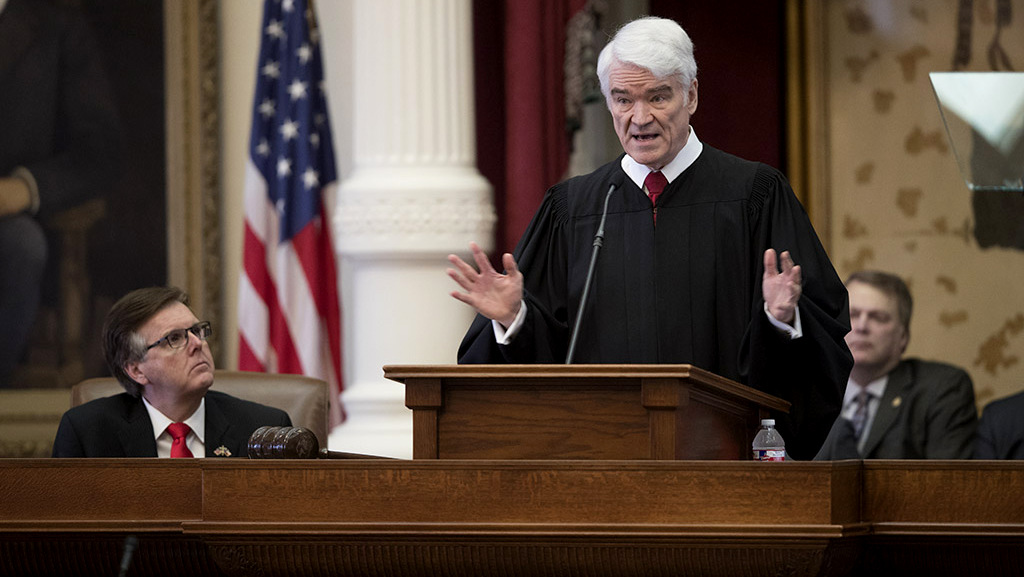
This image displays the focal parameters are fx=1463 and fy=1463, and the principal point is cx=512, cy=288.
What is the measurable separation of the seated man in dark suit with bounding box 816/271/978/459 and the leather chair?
196 cm

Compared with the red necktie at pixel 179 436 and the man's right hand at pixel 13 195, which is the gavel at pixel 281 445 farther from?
the man's right hand at pixel 13 195

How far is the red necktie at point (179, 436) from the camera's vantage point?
3.91m

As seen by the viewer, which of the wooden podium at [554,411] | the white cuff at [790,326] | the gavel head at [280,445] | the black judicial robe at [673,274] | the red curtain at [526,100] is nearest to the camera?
the wooden podium at [554,411]

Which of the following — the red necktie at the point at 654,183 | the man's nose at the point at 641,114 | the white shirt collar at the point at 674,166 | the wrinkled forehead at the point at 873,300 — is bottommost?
the wrinkled forehead at the point at 873,300

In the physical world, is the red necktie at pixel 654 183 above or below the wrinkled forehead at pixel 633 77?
below

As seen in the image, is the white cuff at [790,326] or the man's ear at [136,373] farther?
the man's ear at [136,373]

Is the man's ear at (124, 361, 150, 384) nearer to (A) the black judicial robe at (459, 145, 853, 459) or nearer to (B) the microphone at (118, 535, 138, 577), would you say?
(A) the black judicial robe at (459, 145, 853, 459)

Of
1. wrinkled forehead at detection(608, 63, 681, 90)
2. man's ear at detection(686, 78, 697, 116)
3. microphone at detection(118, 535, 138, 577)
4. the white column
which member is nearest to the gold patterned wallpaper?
the white column

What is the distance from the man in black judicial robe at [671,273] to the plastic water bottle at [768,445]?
1.24ft

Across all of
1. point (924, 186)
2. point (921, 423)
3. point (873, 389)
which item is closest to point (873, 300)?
point (873, 389)

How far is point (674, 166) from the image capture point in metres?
3.63

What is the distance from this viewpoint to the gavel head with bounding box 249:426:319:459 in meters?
2.54

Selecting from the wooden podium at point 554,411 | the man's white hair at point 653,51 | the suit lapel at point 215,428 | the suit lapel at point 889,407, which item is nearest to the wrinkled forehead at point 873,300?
the suit lapel at point 889,407

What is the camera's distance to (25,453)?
6215 mm
